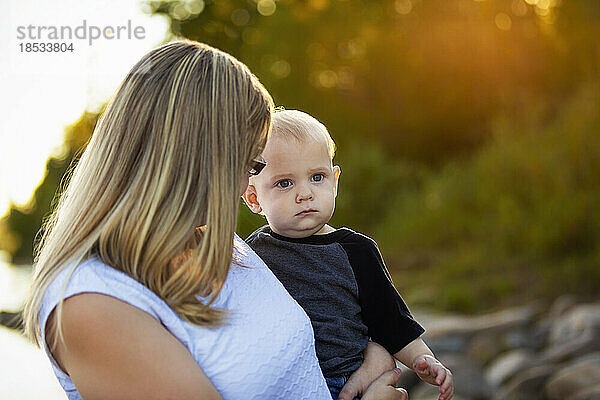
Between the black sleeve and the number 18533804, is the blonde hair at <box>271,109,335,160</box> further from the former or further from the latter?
the number 18533804

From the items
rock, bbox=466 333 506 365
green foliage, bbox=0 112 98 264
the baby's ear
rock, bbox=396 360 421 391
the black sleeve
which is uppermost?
the baby's ear

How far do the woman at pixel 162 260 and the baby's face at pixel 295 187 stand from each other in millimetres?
362

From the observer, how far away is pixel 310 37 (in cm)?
961

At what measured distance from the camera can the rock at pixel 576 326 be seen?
20.0ft

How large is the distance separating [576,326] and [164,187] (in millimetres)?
5999

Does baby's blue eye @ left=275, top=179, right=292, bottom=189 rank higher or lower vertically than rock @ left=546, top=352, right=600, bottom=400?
higher

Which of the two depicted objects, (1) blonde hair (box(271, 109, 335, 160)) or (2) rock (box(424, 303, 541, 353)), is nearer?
(1) blonde hair (box(271, 109, 335, 160))

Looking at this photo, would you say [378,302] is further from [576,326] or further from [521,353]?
[576,326]

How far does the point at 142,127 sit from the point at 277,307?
1.27ft

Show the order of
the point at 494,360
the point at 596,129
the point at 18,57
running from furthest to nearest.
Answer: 1. the point at 596,129
2. the point at 494,360
3. the point at 18,57

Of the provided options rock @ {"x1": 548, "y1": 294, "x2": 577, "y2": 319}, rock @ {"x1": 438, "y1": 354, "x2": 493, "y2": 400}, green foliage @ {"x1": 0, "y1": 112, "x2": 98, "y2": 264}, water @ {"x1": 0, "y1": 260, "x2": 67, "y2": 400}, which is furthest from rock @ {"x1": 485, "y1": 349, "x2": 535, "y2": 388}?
green foliage @ {"x1": 0, "y1": 112, "x2": 98, "y2": 264}

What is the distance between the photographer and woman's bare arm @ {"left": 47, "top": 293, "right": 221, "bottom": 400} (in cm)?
104

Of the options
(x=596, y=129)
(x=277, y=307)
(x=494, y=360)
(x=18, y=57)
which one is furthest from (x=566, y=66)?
(x=277, y=307)

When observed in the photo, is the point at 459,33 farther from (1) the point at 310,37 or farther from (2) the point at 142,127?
(2) the point at 142,127
